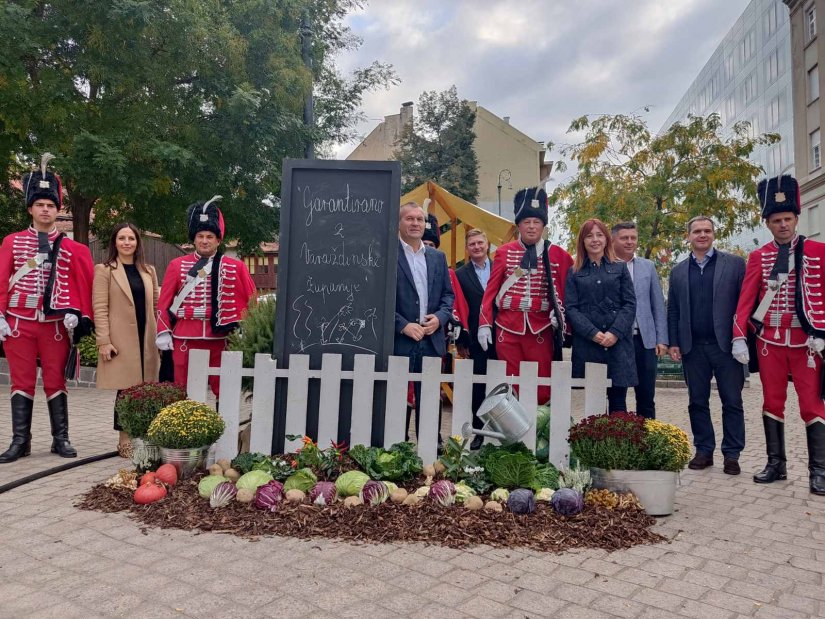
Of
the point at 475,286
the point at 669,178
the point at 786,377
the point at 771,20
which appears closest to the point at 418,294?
the point at 475,286

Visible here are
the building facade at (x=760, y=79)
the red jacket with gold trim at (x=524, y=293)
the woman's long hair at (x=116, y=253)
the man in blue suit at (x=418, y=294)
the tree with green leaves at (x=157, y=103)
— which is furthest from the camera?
the building facade at (x=760, y=79)

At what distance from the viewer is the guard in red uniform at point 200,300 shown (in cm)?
566

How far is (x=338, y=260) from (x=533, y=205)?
5.50 feet

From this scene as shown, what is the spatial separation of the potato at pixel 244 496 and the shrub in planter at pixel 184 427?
0.58 meters

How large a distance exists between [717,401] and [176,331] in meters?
9.05

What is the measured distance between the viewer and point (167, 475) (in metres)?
4.56

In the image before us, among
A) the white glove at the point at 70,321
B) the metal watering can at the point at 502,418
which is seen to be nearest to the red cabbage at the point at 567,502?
the metal watering can at the point at 502,418

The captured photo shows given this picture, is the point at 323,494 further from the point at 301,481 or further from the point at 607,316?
the point at 607,316

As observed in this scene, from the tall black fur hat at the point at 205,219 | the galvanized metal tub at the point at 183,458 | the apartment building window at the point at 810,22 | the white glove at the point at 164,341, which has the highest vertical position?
the apartment building window at the point at 810,22

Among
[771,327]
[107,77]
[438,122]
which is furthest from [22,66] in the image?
[438,122]

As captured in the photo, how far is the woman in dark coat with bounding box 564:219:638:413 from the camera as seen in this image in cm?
527

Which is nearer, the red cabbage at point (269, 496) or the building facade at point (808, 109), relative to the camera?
the red cabbage at point (269, 496)

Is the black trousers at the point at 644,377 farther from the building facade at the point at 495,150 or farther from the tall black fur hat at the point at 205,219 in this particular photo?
the building facade at the point at 495,150

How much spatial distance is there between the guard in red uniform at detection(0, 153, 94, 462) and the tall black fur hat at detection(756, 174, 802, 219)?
5600 mm
